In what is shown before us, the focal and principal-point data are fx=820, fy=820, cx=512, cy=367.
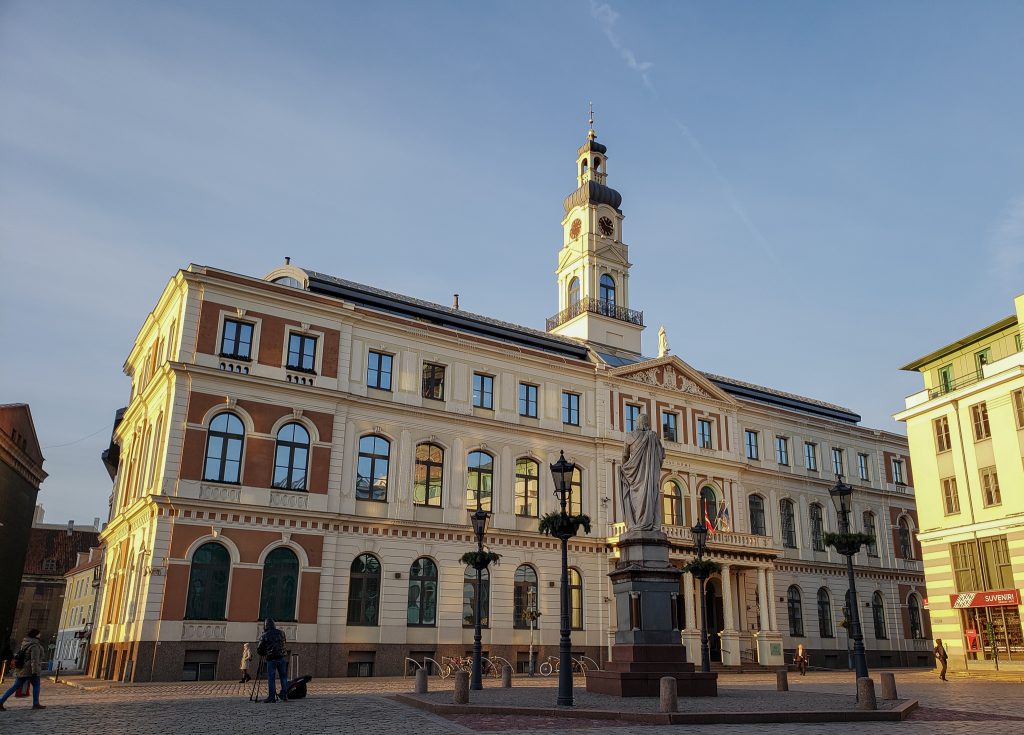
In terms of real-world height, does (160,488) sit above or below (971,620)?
above

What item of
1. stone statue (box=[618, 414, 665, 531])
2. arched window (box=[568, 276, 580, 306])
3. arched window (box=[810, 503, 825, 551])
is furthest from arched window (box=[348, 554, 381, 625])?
arched window (box=[810, 503, 825, 551])

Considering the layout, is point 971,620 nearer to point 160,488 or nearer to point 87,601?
point 160,488

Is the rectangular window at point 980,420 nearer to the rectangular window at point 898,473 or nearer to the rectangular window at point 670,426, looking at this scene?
the rectangular window at point 670,426

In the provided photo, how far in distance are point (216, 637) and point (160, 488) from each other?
6.09m

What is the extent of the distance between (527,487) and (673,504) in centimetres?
970

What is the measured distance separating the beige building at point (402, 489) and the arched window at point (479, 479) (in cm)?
12

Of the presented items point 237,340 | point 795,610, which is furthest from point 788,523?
point 237,340

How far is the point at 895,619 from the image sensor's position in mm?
53156

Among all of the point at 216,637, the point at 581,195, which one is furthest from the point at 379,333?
the point at 581,195

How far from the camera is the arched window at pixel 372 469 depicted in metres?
36.6

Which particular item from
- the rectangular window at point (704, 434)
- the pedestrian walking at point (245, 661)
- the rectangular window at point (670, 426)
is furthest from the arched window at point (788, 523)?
the pedestrian walking at point (245, 661)

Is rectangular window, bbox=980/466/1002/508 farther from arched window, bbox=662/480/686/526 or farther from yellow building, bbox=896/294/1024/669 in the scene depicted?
arched window, bbox=662/480/686/526

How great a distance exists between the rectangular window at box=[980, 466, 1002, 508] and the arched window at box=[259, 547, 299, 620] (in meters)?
30.5

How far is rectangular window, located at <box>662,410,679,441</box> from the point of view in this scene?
47.1 metres
